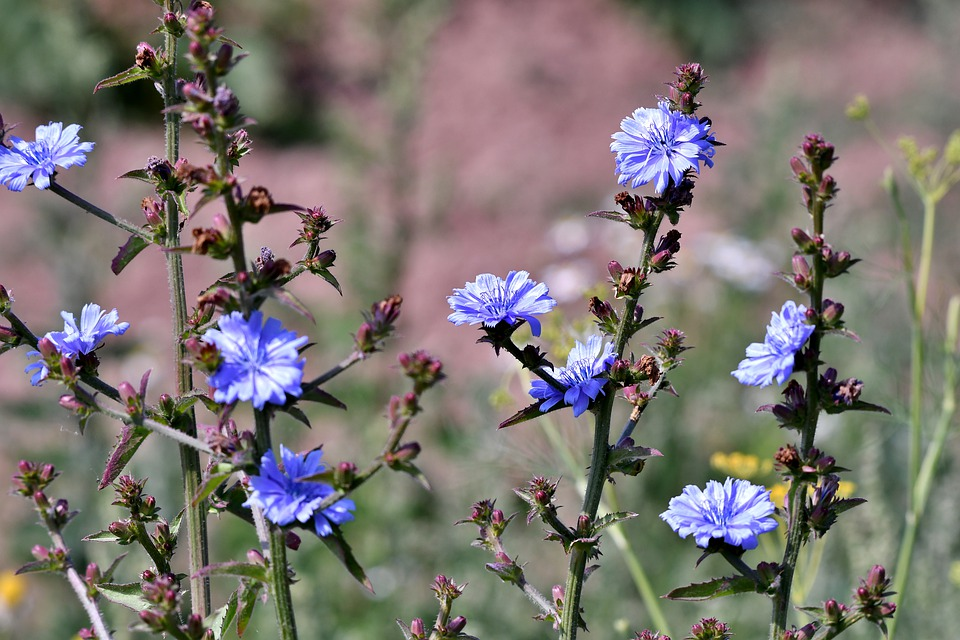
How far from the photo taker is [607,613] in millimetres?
4203

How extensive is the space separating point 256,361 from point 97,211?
43 centimetres

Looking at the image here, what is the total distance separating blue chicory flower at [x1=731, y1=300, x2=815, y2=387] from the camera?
1.34m

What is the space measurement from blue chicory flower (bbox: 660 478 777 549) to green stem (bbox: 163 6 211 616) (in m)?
0.67

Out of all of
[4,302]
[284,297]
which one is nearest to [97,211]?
[4,302]

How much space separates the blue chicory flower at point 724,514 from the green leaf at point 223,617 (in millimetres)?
612

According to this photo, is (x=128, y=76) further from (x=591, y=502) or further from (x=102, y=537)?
(x=591, y=502)

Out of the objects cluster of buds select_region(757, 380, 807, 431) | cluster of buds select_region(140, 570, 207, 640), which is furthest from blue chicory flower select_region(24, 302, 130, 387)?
cluster of buds select_region(757, 380, 807, 431)

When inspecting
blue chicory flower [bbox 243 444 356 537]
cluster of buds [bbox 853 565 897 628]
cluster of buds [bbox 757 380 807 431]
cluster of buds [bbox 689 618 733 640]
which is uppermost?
cluster of buds [bbox 757 380 807 431]

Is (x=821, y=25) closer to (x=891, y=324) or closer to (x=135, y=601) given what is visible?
(x=891, y=324)

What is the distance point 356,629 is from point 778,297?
434 cm

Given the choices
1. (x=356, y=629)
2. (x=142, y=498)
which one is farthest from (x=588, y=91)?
(x=142, y=498)

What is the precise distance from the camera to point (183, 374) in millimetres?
1531

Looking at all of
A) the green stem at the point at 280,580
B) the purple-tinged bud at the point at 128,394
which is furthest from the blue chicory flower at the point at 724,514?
the purple-tinged bud at the point at 128,394

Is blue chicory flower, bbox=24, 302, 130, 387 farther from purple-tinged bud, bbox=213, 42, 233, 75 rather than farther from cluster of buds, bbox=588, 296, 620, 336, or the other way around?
cluster of buds, bbox=588, 296, 620, 336
